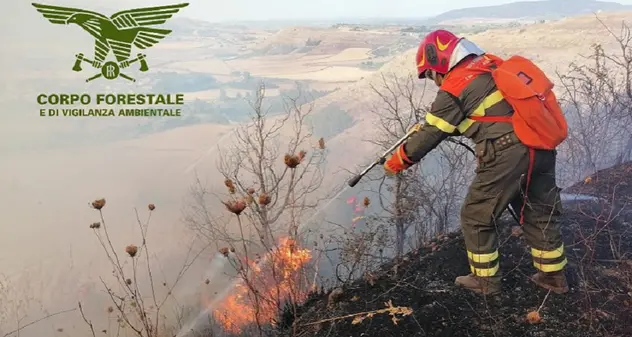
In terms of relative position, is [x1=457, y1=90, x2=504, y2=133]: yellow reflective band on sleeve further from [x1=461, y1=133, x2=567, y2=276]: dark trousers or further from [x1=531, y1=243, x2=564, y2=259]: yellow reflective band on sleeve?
[x1=531, y1=243, x2=564, y2=259]: yellow reflective band on sleeve

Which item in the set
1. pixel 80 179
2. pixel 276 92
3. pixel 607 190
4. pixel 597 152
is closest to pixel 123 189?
pixel 80 179

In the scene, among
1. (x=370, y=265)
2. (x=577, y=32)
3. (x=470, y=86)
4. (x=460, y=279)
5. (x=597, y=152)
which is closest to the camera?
(x=470, y=86)

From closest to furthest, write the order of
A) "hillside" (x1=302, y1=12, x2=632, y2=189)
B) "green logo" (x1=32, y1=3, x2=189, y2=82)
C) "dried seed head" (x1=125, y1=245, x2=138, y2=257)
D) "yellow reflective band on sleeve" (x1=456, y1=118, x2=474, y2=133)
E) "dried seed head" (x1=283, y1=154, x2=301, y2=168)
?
"dried seed head" (x1=125, y1=245, x2=138, y2=257) → "dried seed head" (x1=283, y1=154, x2=301, y2=168) → "yellow reflective band on sleeve" (x1=456, y1=118, x2=474, y2=133) → "green logo" (x1=32, y1=3, x2=189, y2=82) → "hillside" (x1=302, y1=12, x2=632, y2=189)

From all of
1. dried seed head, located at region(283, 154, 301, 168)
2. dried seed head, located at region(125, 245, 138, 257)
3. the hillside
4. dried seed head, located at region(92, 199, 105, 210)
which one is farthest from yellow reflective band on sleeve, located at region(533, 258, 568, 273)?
the hillside

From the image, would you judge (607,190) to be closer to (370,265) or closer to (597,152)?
(370,265)

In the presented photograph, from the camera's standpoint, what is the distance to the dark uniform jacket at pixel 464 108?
10.5ft

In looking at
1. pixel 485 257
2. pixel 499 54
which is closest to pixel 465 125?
pixel 485 257

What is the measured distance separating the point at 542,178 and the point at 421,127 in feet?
3.10

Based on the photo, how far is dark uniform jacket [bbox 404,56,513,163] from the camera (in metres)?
3.21

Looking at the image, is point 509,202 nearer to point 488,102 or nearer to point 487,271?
point 487,271

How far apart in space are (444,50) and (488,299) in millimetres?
1865

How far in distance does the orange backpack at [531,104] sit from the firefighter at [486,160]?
0.20 feet

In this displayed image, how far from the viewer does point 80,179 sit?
26.3 metres

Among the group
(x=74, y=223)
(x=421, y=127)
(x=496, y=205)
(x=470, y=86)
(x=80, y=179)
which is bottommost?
(x=74, y=223)
